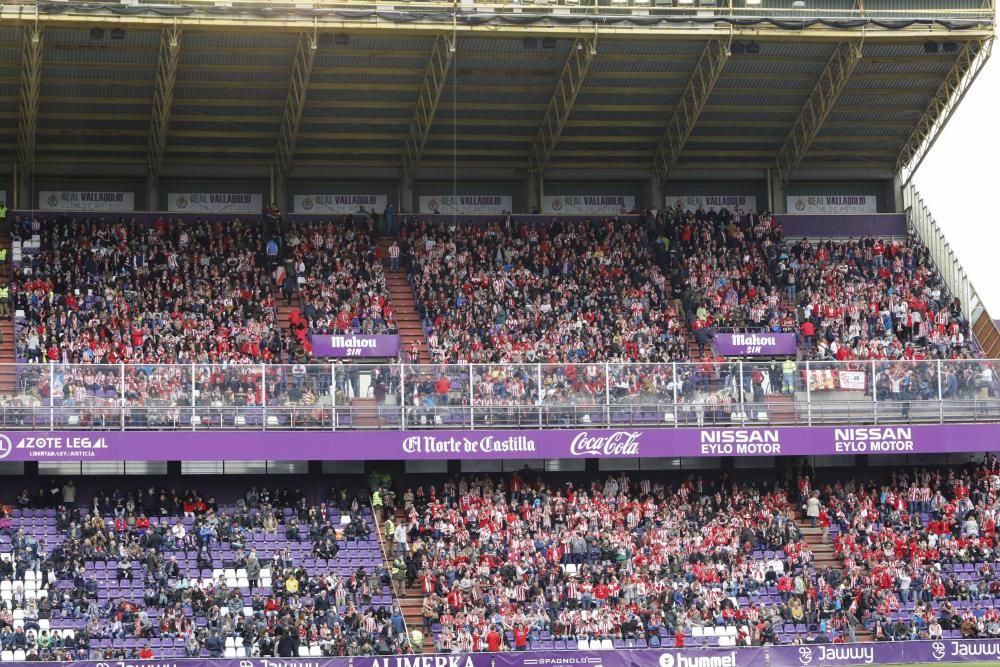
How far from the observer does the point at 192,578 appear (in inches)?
1916

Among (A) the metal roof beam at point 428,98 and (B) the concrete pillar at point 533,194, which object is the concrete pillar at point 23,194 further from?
(B) the concrete pillar at point 533,194

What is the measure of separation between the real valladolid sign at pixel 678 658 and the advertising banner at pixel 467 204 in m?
22.7

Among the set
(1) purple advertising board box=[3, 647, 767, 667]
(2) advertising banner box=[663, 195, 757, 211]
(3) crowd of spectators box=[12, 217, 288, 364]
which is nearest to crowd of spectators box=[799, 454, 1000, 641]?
(1) purple advertising board box=[3, 647, 767, 667]

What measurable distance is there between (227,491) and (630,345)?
42.3ft

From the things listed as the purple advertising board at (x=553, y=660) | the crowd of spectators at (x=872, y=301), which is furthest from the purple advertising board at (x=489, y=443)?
the purple advertising board at (x=553, y=660)

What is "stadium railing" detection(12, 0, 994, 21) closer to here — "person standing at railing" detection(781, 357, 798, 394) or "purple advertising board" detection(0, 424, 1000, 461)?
"person standing at railing" detection(781, 357, 798, 394)

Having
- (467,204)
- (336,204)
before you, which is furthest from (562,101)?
(336,204)

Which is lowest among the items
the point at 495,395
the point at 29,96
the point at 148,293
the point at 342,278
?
the point at 495,395

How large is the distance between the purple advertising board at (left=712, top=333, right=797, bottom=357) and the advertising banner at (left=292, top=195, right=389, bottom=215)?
1324 centimetres

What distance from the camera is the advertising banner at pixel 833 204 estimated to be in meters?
67.8

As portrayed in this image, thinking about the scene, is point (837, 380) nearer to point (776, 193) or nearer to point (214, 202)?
point (776, 193)

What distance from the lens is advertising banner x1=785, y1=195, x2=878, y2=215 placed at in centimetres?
6775

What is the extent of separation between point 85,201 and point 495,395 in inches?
732

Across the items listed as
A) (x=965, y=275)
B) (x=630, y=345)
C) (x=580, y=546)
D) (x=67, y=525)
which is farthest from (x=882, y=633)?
(x=67, y=525)
